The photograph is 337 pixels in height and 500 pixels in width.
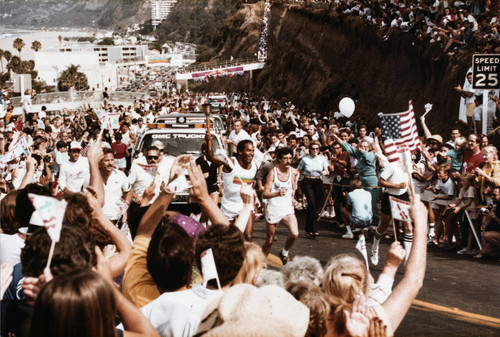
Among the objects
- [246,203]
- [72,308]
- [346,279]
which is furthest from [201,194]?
[72,308]

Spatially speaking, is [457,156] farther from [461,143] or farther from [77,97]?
[77,97]

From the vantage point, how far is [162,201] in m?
5.32

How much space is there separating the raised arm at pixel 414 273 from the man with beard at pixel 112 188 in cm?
636

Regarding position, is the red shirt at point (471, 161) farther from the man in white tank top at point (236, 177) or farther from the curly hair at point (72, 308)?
the curly hair at point (72, 308)

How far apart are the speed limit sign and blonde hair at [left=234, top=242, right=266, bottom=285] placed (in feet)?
31.9

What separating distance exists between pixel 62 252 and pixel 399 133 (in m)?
4.33

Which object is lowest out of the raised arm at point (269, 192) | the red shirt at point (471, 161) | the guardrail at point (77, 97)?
the guardrail at point (77, 97)

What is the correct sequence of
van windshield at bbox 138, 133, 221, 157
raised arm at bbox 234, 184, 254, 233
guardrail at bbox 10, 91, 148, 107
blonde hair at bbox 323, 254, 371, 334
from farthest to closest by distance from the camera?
1. guardrail at bbox 10, 91, 148, 107
2. van windshield at bbox 138, 133, 221, 157
3. raised arm at bbox 234, 184, 254, 233
4. blonde hair at bbox 323, 254, 371, 334

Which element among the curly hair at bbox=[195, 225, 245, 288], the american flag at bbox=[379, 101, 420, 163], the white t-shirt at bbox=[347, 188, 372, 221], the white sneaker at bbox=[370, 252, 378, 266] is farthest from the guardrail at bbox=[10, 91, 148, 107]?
the curly hair at bbox=[195, 225, 245, 288]

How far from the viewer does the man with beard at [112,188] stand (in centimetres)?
1015

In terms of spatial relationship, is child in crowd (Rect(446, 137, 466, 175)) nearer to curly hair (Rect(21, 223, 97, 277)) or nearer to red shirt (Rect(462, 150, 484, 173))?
red shirt (Rect(462, 150, 484, 173))

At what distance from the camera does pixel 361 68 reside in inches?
1321

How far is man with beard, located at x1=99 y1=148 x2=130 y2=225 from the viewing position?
400 inches

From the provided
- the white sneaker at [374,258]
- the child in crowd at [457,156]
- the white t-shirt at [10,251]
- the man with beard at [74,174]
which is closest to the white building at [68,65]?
the man with beard at [74,174]
